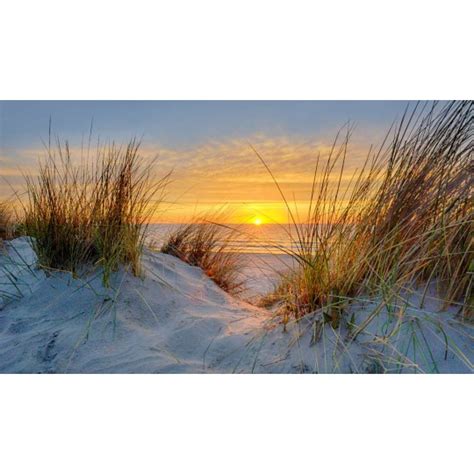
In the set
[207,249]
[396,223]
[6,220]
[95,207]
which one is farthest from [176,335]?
[6,220]

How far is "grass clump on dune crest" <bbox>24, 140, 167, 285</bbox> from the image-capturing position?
91.9 inches

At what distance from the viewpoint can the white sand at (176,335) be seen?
1571 millimetres

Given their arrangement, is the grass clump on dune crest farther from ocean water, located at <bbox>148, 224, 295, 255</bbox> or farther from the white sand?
ocean water, located at <bbox>148, 224, 295, 255</bbox>

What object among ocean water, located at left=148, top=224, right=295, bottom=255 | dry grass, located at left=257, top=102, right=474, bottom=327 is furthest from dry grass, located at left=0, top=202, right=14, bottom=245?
dry grass, located at left=257, top=102, right=474, bottom=327

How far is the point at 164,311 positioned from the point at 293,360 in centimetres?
80

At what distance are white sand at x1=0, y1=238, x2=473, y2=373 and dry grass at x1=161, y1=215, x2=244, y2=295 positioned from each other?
627mm

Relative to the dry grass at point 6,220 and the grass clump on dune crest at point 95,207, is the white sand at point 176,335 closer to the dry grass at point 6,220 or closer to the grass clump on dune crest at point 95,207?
the grass clump on dune crest at point 95,207

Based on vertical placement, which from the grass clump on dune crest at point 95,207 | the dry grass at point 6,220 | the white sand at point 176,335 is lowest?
the dry grass at point 6,220

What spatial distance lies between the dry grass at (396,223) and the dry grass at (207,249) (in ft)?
4.05

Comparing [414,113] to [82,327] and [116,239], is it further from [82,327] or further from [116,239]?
[82,327]

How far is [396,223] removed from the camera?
1.86m

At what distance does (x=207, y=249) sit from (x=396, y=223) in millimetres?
1728

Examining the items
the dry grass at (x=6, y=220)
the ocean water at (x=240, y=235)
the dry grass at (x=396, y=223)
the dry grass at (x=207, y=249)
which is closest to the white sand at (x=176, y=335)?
the dry grass at (x=396, y=223)

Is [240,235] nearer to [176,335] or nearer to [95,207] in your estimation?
[95,207]
